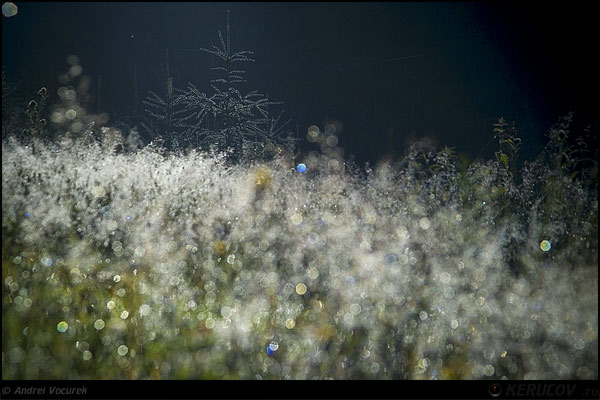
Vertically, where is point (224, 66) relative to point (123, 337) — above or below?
above

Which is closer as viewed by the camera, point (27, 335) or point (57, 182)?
point (27, 335)

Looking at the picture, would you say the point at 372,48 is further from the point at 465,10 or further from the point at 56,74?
the point at 56,74

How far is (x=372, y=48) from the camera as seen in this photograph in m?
4.55

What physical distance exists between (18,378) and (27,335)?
0.17 metres

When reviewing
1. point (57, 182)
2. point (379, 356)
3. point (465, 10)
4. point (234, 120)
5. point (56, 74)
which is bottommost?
point (379, 356)

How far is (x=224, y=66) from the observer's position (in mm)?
3369

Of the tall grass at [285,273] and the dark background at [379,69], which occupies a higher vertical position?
the dark background at [379,69]

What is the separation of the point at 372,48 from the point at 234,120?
195 centimetres

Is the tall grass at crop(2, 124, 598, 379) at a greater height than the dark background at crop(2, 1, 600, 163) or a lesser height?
lesser

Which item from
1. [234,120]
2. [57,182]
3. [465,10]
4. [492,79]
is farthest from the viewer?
[492,79]

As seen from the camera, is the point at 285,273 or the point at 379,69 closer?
the point at 285,273

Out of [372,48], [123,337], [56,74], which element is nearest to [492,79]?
[372,48]

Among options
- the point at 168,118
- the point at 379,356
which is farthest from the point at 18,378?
the point at 168,118

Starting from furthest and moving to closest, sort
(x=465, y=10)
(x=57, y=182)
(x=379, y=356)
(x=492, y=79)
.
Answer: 1. (x=492, y=79)
2. (x=465, y=10)
3. (x=57, y=182)
4. (x=379, y=356)
